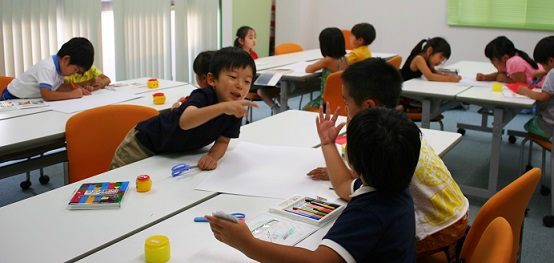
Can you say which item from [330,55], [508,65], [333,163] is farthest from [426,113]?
[333,163]

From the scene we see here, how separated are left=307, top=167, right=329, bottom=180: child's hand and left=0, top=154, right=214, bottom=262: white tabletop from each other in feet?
1.20

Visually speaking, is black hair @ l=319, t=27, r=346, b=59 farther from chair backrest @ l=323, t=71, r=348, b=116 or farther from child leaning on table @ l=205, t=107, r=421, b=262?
child leaning on table @ l=205, t=107, r=421, b=262

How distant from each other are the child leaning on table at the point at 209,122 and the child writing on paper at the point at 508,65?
2695 millimetres

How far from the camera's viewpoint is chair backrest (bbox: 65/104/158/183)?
7.74ft

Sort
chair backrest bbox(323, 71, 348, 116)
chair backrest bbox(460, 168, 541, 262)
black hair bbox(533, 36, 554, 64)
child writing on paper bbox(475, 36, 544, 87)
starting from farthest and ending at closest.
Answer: child writing on paper bbox(475, 36, 544, 87)
chair backrest bbox(323, 71, 348, 116)
black hair bbox(533, 36, 554, 64)
chair backrest bbox(460, 168, 541, 262)

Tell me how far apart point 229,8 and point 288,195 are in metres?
5.22

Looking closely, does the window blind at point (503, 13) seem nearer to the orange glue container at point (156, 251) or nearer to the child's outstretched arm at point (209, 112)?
the child's outstretched arm at point (209, 112)

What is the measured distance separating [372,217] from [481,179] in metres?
3.13

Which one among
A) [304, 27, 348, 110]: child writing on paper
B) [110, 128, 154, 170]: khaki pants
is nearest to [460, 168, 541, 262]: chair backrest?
[110, 128, 154, 170]: khaki pants

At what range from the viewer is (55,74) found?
123 inches

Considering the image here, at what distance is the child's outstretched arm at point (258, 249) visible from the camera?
1.18 meters

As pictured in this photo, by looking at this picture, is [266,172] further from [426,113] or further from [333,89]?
[426,113]

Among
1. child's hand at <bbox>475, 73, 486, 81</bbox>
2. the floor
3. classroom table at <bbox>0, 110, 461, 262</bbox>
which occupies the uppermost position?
child's hand at <bbox>475, 73, 486, 81</bbox>

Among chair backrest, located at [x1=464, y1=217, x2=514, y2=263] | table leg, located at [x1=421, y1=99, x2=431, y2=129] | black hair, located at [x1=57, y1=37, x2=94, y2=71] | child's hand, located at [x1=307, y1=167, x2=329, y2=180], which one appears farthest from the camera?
table leg, located at [x1=421, y1=99, x2=431, y2=129]
